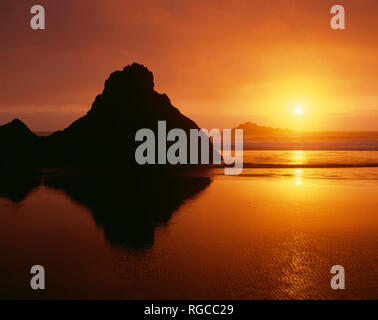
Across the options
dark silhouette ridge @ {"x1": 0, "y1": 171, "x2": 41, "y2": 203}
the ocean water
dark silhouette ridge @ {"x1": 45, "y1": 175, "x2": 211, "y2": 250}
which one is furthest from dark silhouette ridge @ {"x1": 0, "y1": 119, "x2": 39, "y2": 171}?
the ocean water

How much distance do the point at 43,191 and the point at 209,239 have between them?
18.9 m

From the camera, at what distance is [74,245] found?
16.1 meters

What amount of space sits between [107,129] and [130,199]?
3198 centimetres

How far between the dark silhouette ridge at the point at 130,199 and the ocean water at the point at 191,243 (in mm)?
103

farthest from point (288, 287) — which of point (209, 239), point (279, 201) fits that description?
point (279, 201)

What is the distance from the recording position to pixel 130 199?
26.3 metres

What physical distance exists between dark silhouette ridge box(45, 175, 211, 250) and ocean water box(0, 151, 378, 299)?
4.1 inches

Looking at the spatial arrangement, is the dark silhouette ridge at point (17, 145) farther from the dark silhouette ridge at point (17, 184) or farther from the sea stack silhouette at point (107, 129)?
the dark silhouette ridge at point (17, 184)

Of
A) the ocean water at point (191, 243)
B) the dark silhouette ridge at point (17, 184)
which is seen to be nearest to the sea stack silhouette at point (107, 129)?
the dark silhouette ridge at point (17, 184)

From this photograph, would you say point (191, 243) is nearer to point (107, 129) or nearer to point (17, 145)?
point (107, 129)

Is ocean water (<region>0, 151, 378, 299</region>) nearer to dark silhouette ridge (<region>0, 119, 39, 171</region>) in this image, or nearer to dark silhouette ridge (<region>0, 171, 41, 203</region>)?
dark silhouette ridge (<region>0, 171, 41, 203</region>)

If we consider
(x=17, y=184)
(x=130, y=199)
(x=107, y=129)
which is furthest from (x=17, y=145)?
(x=130, y=199)

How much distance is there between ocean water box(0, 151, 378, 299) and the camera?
38.0 feet
